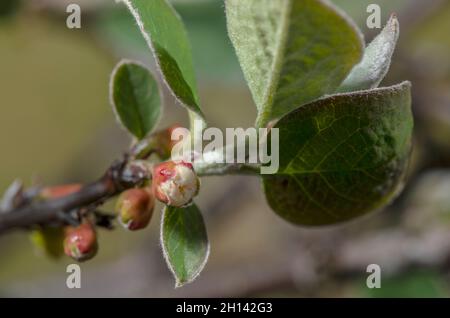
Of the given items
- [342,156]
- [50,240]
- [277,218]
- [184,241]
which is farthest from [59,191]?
[277,218]

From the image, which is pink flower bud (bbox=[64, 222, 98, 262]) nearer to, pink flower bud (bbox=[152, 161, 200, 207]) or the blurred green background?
pink flower bud (bbox=[152, 161, 200, 207])

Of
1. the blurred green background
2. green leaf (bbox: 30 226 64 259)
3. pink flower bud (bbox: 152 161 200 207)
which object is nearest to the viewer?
pink flower bud (bbox: 152 161 200 207)

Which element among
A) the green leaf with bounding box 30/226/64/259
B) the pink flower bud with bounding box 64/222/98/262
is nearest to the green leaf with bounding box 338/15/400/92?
the pink flower bud with bounding box 64/222/98/262

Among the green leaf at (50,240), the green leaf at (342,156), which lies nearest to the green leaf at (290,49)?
the green leaf at (342,156)

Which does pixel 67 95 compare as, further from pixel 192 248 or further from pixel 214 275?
pixel 192 248

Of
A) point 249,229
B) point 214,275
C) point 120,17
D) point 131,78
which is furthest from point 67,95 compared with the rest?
point 131,78
